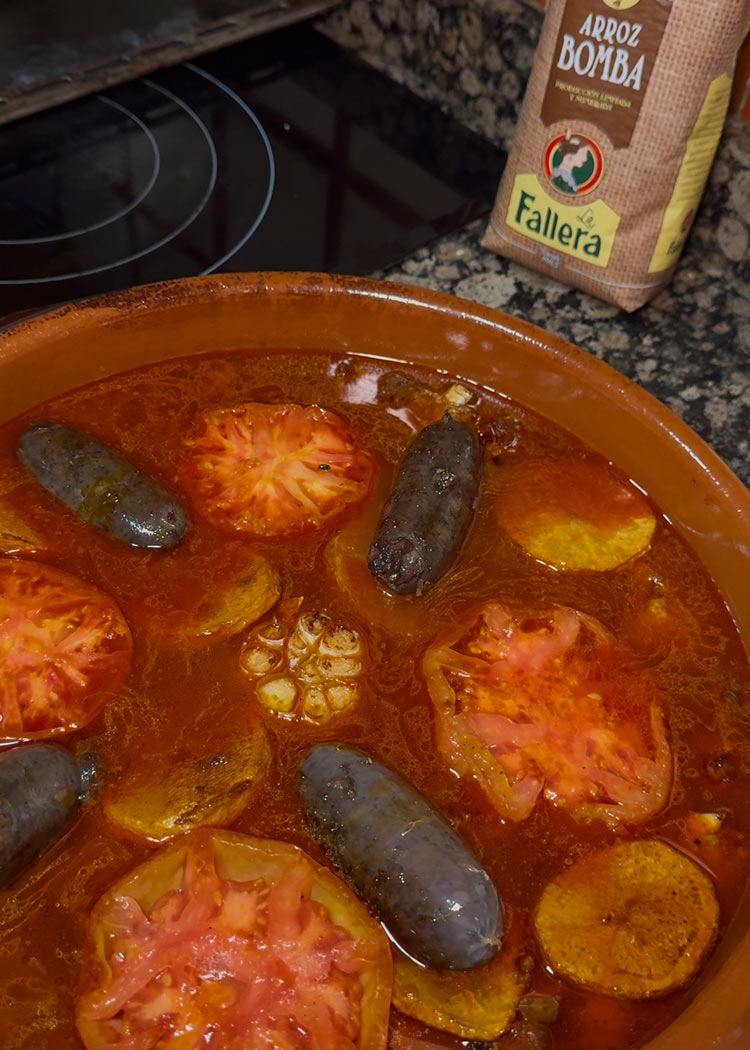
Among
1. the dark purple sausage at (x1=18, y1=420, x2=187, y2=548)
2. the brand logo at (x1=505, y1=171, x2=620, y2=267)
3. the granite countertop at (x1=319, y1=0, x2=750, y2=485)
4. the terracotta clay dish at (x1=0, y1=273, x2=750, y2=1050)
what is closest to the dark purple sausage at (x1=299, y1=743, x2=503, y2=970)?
the terracotta clay dish at (x1=0, y1=273, x2=750, y2=1050)

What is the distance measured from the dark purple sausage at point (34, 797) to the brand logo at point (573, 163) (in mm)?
1472

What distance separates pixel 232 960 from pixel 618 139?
1.62 meters

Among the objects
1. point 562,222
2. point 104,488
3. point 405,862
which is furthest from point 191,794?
point 562,222

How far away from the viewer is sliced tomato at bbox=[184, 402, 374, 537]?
1668mm

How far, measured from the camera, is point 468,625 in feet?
5.07

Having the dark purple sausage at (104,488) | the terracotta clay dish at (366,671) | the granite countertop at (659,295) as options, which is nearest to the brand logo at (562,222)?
the granite countertop at (659,295)

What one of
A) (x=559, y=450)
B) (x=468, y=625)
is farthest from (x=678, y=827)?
(x=559, y=450)

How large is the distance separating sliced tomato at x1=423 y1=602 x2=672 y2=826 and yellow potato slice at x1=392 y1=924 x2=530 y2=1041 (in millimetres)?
206

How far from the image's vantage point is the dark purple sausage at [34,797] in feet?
3.95

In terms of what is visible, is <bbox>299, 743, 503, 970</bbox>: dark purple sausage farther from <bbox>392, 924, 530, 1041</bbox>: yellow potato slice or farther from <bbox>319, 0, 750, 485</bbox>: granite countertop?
<bbox>319, 0, 750, 485</bbox>: granite countertop

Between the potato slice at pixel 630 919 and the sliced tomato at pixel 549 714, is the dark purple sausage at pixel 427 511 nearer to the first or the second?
the sliced tomato at pixel 549 714

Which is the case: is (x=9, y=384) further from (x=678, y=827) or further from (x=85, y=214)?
(x=678, y=827)

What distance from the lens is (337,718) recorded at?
1443 millimetres

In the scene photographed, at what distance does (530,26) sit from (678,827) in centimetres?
180
